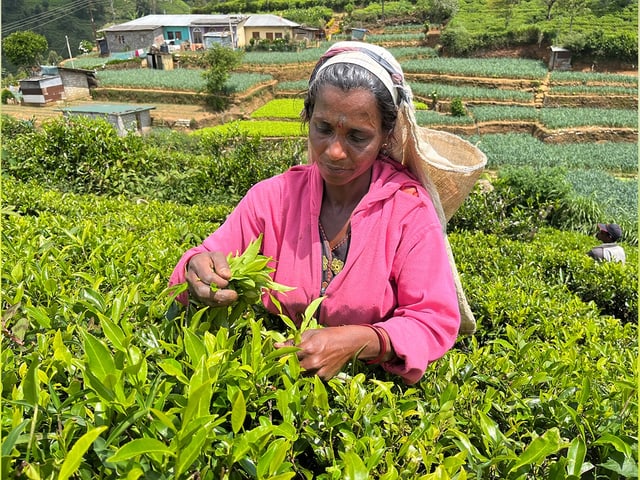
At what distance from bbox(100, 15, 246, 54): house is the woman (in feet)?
134

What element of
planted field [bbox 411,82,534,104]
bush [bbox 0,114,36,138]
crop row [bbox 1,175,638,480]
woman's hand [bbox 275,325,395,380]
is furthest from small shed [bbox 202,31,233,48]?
woman's hand [bbox 275,325,395,380]

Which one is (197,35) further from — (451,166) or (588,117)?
(451,166)

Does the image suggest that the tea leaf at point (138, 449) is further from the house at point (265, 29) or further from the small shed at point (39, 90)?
the house at point (265, 29)

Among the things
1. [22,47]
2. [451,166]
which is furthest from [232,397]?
[22,47]

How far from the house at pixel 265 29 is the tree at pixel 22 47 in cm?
1550

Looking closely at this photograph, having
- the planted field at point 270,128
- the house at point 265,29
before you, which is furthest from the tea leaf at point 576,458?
the house at point 265,29

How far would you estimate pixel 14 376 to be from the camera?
1014 millimetres

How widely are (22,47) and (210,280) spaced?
140ft

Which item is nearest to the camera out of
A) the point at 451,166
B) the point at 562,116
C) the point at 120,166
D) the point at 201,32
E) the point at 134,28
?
the point at 451,166

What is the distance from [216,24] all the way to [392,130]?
41.7 meters

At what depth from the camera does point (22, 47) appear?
114 feet

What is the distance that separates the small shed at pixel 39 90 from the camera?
74.5ft

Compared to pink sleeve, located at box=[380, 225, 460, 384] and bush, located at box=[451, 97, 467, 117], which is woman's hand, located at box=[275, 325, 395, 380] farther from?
bush, located at box=[451, 97, 467, 117]

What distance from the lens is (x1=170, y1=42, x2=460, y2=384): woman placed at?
1.42 m
